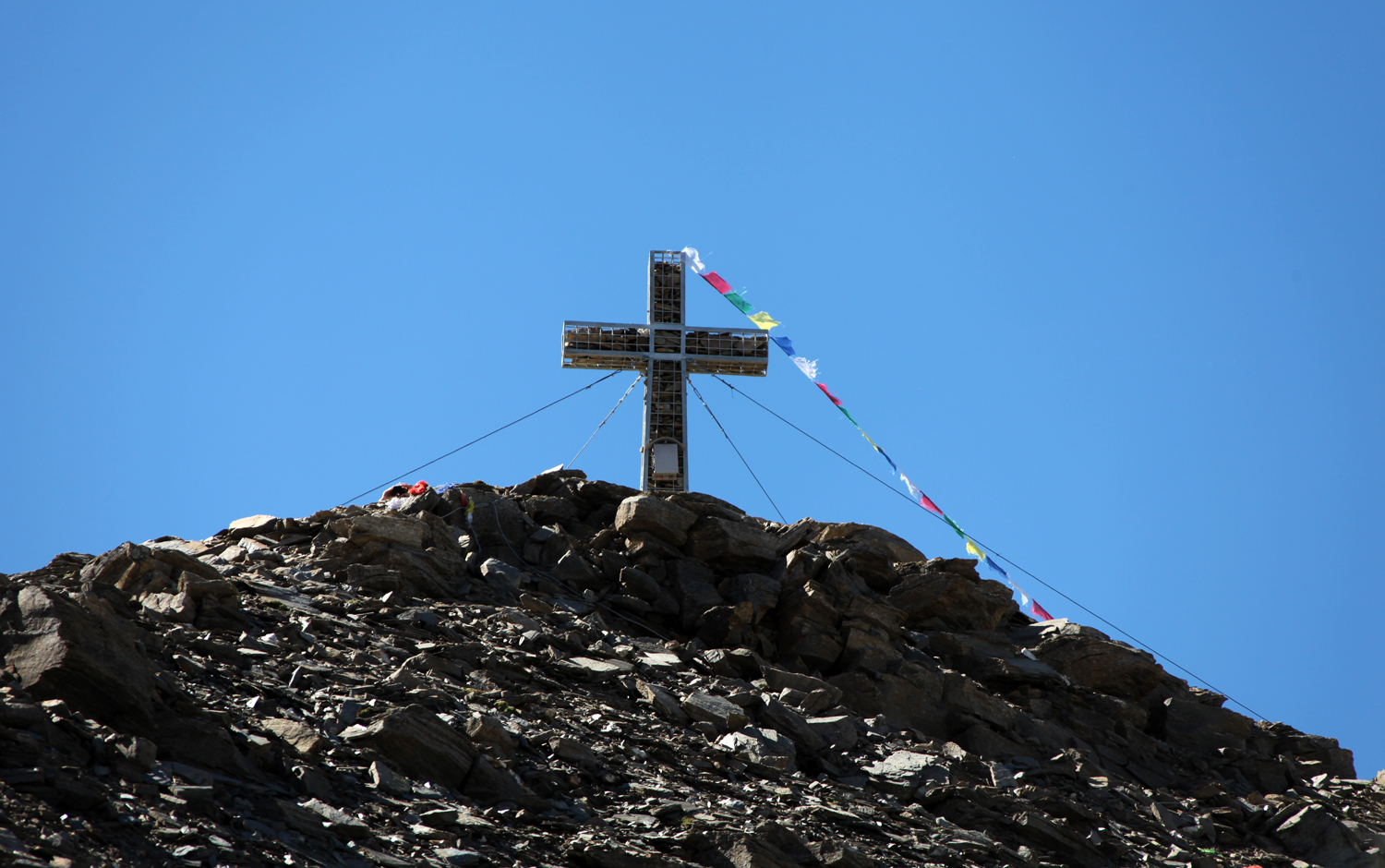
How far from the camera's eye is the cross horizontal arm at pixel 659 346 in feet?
80.4

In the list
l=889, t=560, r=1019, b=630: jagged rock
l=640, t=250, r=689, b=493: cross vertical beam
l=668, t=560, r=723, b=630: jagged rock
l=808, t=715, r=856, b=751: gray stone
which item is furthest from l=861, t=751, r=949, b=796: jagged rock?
l=640, t=250, r=689, b=493: cross vertical beam

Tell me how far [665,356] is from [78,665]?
15989 mm

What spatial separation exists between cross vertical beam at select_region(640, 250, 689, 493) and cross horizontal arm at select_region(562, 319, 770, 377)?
0.12 ft

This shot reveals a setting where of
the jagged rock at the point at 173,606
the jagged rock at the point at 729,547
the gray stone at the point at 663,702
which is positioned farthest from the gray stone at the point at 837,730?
the jagged rock at the point at 173,606

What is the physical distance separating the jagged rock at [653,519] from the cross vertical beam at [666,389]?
3.28m

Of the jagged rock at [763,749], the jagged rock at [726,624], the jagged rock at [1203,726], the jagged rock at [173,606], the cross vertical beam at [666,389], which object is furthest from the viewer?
the cross vertical beam at [666,389]

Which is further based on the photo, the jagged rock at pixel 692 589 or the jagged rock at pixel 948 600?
the jagged rock at pixel 948 600

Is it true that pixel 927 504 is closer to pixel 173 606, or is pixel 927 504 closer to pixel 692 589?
pixel 692 589

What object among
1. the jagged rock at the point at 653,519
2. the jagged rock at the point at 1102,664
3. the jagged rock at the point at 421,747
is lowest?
the jagged rock at the point at 421,747

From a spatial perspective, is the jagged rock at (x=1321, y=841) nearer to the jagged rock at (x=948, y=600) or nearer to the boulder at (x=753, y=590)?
the jagged rock at (x=948, y=600)

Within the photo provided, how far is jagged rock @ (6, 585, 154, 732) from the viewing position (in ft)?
31.7

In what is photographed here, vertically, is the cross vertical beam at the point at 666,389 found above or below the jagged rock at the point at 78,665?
above

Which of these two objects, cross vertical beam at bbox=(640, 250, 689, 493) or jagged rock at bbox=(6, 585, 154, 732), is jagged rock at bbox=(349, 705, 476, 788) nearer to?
jagged rock at bbox=(6, 585, 154, 732)

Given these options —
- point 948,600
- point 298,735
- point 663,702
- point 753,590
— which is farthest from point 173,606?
point 948,600
